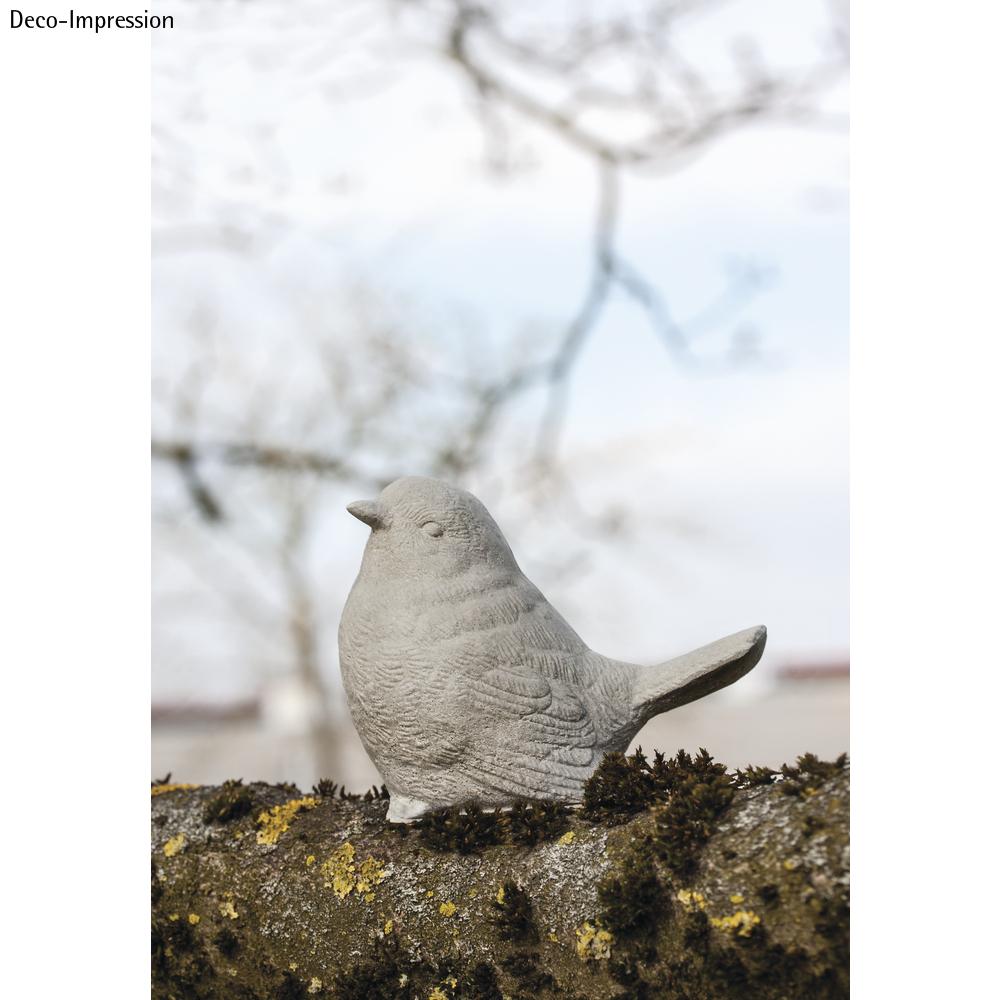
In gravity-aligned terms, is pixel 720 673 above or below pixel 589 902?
above

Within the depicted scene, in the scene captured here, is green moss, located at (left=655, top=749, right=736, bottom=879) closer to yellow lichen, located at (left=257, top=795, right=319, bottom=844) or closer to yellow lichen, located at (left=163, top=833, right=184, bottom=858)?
yellow lichen, located at (left=257, top=795, right=319, bottom=844)

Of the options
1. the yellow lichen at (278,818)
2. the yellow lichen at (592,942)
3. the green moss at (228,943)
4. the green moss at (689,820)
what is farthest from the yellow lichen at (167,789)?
the green moss at (689,820)

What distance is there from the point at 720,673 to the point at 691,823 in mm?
589

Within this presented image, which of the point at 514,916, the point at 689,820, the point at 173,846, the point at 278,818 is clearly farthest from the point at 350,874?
the point at 689,820

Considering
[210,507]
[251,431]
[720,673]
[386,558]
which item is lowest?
[720,673]

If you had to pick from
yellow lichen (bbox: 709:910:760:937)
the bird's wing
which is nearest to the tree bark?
yellow lichen (bbox: 709:910:760:937)

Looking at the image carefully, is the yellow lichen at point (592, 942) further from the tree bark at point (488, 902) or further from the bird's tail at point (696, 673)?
the bird's tail at point (696, 673)

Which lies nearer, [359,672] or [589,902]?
[589,902]

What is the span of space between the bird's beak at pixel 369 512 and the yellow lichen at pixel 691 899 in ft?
3.72

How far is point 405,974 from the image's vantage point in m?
2.41

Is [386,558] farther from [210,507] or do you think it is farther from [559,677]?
[210,507]

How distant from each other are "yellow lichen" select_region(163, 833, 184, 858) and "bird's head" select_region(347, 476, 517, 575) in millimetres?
818

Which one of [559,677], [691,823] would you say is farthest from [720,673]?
[691,823]

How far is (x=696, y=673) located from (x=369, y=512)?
84 centimetres
